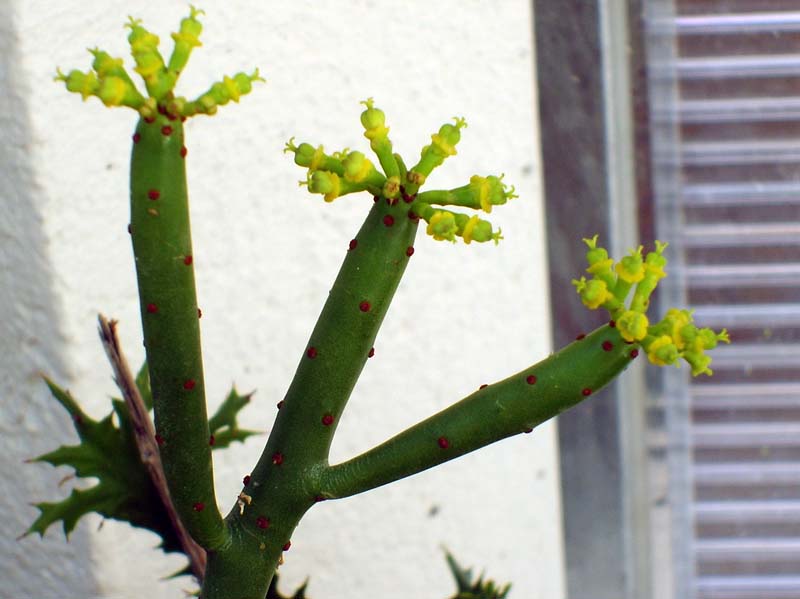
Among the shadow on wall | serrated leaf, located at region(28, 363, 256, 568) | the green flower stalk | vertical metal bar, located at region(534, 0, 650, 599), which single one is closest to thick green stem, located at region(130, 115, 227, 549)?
the green flower stalk

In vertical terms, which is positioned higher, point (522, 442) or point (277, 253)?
point (277, 253)

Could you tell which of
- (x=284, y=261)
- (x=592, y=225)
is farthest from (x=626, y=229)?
(x=284, y=261)

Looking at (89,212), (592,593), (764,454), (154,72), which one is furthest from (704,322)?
(154,72)

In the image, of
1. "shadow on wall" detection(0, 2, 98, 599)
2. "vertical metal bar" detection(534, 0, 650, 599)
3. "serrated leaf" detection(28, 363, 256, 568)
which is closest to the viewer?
"serrated leaf" detection(28, 363, 256, 568)

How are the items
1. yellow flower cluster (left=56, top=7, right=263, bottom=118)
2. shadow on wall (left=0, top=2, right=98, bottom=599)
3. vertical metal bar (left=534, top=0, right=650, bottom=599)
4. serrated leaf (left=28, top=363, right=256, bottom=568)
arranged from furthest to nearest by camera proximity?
vertical metal bar (left=534, top=0, right=650, bottom=599) → shadow on wall (left=0, top=2, right=98, bottom=599) → serrated leaf (left=28, top=363, right=256, bottom=568) → yellow flower cluster (left=56, top=7, right=263, bottom=118)

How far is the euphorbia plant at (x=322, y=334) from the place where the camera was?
0.31 meters

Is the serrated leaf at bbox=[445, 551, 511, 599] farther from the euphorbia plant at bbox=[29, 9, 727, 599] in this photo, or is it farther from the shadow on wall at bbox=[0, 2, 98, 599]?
the shadow on wall at bbox=[0, 2, 98, 599]

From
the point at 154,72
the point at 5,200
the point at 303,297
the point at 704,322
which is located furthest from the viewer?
the point at 704,322

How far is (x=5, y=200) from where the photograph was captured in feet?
2.16

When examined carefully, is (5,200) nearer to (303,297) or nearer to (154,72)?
(303,297)

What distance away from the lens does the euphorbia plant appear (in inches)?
12.3

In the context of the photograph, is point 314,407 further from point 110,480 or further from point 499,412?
point 110,480

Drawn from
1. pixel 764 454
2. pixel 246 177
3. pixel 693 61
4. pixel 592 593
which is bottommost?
pixel 592 593

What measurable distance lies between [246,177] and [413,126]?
142mm
